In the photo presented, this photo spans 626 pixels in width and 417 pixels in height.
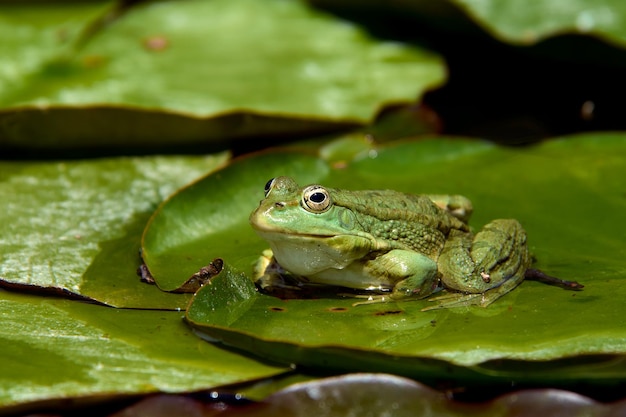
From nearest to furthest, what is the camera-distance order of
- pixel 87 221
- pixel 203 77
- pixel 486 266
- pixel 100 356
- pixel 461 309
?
pixel 100 356, pixel 461 309, pixel 486 266, pixel 87 221, pixel 203 77

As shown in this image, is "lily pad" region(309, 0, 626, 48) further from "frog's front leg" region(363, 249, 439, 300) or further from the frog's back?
"frog's front leg" region(363, 249, 439, 300)

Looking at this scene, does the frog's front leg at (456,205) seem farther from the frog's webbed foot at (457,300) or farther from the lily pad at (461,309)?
the frog's webbed foot at (457,300)

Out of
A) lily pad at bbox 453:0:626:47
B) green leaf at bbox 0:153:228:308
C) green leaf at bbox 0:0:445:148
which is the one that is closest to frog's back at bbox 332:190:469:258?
green leaf at bbox 0:153:228:308

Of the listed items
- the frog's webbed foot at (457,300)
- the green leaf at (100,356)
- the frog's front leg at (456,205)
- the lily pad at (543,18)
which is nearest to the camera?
the green leaf at (100,356)

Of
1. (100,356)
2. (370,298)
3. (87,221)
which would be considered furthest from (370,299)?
(87,221)

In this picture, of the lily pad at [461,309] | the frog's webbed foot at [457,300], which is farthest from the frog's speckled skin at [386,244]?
the lily pad at [461,309]

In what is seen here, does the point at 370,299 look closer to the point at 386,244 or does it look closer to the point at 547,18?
the point at 386,244
